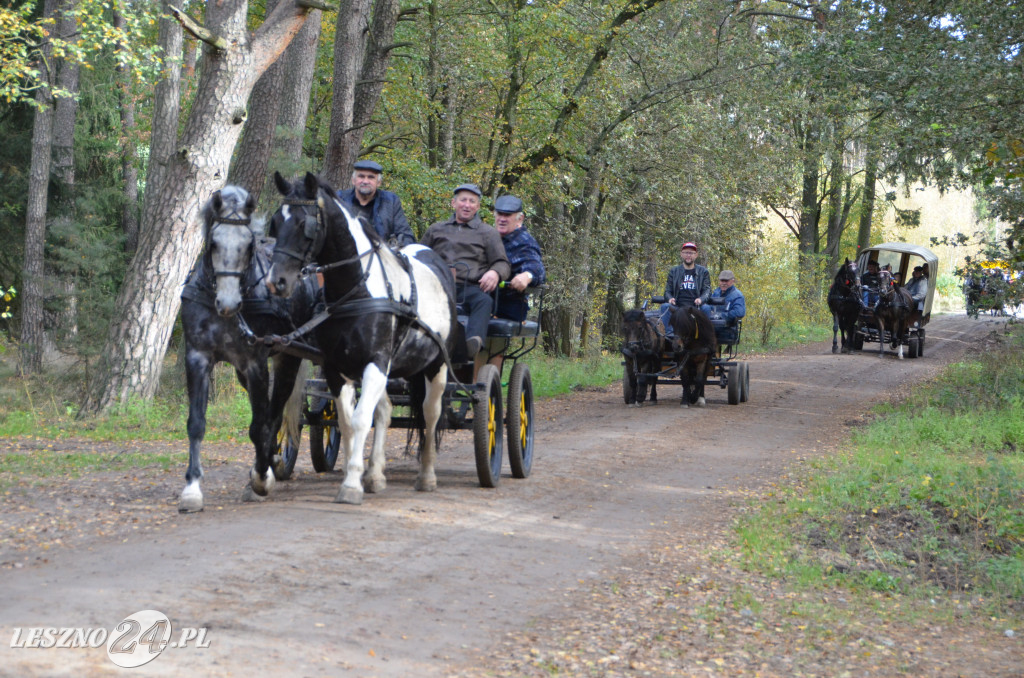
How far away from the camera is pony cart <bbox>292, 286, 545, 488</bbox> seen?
8414mm

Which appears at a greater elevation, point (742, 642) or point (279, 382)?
point (279, 382)

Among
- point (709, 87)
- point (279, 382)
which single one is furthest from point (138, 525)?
point (709, 87)

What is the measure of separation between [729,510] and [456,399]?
2354mm

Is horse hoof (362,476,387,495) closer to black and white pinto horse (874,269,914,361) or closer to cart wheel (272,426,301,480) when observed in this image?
cart wheel (272,426,301,480)

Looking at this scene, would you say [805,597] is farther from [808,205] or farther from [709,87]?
[808,205]

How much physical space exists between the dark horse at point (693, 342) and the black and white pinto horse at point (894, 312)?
486 inches

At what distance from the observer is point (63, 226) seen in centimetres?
1738

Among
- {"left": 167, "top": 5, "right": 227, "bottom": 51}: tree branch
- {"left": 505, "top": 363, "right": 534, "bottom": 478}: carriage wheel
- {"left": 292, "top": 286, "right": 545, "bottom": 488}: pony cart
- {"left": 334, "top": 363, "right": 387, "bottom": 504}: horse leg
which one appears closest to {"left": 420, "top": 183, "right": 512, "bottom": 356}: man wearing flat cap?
{"left": 292, "top": 286, "right": 545, "bottom": 488}: pony cart

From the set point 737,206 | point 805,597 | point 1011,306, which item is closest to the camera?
point 805,597

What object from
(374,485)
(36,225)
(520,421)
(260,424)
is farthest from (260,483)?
(36,225)

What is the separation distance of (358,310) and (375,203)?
1.64 metres

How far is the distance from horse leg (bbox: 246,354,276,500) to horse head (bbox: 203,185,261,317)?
0.58 metres

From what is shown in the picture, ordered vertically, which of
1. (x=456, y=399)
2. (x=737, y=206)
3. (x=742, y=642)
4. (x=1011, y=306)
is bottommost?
(x=742, y=642)

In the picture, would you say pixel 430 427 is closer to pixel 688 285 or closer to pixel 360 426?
pixel 360 426
